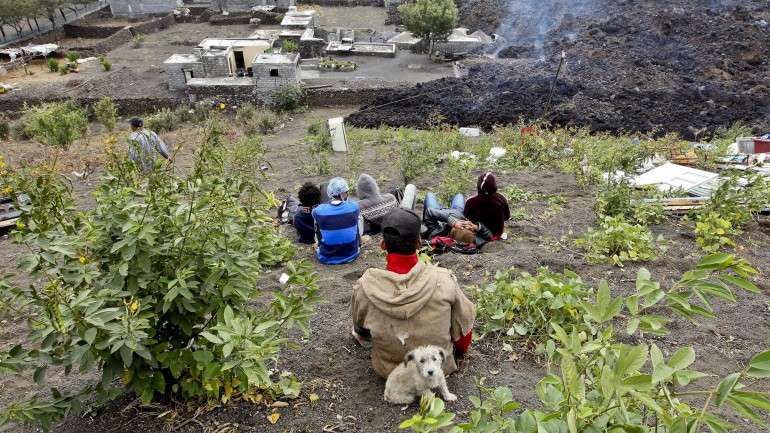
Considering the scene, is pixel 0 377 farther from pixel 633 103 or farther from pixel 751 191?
pixel 633 103

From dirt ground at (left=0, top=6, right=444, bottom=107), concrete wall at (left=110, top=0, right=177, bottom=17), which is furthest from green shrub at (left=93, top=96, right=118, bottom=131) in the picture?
concrete wall at (left=110, top=0, right=177, bottom=17)

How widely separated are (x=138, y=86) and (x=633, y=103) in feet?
57.0

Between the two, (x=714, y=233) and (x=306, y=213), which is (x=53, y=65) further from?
(x=714, y=233)

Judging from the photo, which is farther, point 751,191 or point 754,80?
point 754,80

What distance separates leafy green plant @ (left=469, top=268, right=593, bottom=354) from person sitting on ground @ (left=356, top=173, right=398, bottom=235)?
7.62 ft

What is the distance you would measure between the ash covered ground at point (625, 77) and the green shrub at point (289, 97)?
94.2 inches

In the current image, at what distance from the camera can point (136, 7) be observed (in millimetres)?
29703

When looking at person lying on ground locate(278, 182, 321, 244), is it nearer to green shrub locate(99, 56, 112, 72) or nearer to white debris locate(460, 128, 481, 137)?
white debris locate(460, 128, 481, 137)

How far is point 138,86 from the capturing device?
63.0ft

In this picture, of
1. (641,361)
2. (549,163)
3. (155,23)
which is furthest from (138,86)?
(641,361)

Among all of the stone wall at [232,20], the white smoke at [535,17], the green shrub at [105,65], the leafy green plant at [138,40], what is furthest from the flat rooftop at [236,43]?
the white smoke at [535,17]

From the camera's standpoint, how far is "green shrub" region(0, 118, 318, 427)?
7.46 ft

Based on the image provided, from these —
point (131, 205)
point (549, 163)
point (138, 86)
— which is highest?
point (131, 205)

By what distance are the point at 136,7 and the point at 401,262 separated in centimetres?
3309
